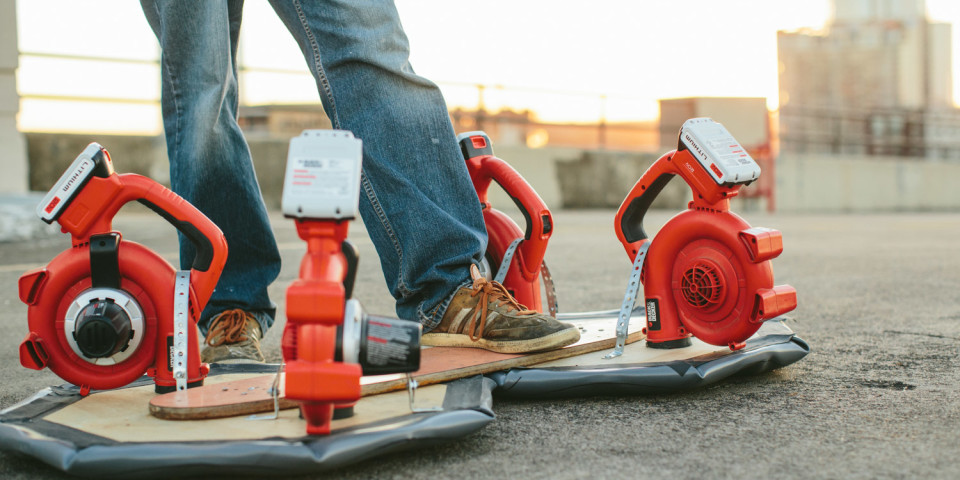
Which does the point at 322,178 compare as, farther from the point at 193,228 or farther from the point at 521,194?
the point at 521,194

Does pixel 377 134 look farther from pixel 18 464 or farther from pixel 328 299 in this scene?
pixel 18 464

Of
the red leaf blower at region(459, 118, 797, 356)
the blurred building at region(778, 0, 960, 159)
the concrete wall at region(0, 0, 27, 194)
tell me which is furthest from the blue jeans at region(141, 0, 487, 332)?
the blurred building at region(778, 0, 960, 159)

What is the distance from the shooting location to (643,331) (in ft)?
6.37

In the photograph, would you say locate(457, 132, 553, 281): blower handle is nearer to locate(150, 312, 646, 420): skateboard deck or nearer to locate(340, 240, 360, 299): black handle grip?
locate(150, 312, 646, 420): skateboard deck

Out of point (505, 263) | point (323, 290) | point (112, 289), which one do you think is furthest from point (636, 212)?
point (112, 289)

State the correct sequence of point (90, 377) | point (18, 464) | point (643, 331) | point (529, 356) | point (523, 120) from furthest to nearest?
1. point (523, 120)
2. point (643, 331)
3. point (529, 356)
4. point (90, 377)
5. point (18, 464)

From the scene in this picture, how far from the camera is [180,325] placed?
1472 mm

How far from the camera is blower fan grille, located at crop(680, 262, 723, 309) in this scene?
1707mm

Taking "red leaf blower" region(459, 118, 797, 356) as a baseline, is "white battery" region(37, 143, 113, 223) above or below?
above

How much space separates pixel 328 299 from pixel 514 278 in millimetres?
973

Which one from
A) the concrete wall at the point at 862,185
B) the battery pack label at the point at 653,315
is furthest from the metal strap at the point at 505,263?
the concrete wall at the point at 862,185

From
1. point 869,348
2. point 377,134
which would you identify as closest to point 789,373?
point 869,348

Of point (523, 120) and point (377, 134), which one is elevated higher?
point (523, 120)

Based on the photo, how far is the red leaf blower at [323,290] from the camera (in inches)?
43.5
